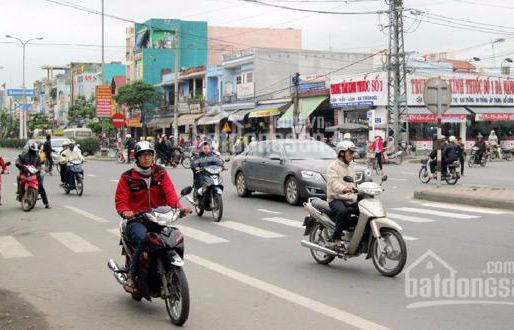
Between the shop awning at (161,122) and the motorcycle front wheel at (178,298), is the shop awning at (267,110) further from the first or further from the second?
the motorcycle front wheel at (178,298)

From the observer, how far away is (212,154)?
45.6ft

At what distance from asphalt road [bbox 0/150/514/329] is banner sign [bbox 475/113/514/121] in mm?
31358

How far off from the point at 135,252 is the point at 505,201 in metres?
11.0

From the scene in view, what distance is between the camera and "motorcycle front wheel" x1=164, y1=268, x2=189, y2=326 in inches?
222

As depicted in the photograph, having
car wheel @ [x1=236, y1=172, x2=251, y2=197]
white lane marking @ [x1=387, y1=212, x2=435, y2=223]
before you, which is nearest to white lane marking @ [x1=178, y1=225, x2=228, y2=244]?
white lane marking @ [x1=387, y1=212, x2=435, y2=223]

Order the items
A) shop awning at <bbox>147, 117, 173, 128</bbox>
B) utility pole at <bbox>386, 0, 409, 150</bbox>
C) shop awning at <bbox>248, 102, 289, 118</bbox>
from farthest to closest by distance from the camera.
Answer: shop awning at <bbox>147, 117, 173, 128</bbox>, shop awning at <bbox>248, 102, 289, 118</bbox>, utility pole at <bbox>386, 0, 409, 150</bbox>

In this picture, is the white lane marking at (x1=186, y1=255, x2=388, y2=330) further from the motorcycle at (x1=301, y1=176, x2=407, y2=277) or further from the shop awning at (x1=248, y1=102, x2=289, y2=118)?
the shop awning at (x1=248, y1=102, x2=289, y2=118)

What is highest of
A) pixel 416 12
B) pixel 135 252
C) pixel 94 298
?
pixel 416 12

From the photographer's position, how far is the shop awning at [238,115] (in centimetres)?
5181

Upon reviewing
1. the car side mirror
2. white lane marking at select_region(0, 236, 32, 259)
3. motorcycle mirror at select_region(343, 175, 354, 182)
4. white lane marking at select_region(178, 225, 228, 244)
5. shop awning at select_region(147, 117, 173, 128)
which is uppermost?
shop awning at select_region(147, 117, 173, 128)

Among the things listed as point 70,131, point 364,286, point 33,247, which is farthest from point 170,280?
point 70,131

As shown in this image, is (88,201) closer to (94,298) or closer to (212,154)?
(212,154)

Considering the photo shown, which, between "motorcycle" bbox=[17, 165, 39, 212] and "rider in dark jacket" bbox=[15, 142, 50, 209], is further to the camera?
"rider in dark jacket" bbox=[15, 142, 50, 209]

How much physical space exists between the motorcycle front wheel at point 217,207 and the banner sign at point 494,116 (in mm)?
34355
